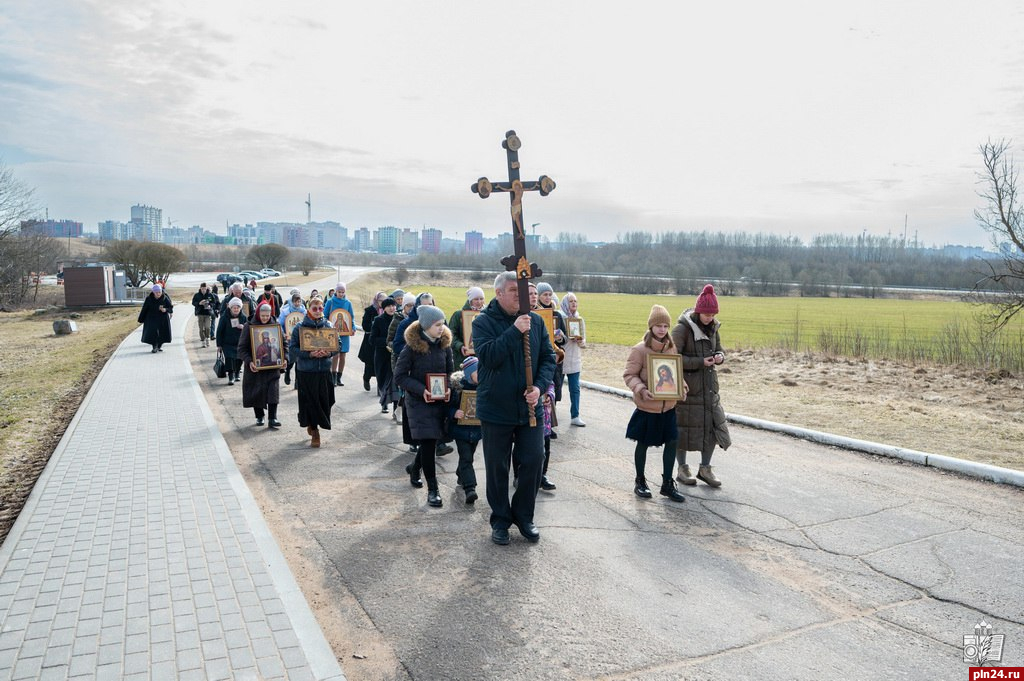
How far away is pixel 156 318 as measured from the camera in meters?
18.7

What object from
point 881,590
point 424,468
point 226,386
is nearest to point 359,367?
point 226,386

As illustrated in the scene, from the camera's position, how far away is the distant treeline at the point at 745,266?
7631 cm

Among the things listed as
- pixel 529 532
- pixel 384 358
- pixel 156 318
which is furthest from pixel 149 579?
pixel 156 318

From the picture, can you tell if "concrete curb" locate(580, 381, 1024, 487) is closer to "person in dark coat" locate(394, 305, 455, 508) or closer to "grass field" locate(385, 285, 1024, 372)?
"person in dark coat" locate(394, 305, 455, 508)

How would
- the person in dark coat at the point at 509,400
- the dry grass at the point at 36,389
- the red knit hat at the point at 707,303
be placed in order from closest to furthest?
the person in dark coat at the point at 509,400, the red knit hat at the point at 707,303, the dry grass at the point at 36,389

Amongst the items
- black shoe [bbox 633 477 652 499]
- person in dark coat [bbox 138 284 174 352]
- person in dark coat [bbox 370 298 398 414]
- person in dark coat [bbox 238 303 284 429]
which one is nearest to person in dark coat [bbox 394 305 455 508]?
black shoe [bbox 633 477 652 499]

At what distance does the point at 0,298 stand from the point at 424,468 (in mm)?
37967

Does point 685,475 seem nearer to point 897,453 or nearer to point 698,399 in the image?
point 698,399

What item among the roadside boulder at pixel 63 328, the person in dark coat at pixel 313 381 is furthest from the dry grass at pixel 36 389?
the person in dark coat at pixel 313 381

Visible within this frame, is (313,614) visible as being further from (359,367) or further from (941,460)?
(359,367)

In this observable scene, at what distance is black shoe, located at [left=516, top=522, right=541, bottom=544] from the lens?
5.97 meters

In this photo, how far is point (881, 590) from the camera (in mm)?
5125

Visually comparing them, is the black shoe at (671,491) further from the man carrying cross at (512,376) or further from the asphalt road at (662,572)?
the man carrying cross at (512,376)

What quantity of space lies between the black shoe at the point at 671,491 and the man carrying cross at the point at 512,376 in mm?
1787
